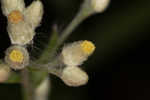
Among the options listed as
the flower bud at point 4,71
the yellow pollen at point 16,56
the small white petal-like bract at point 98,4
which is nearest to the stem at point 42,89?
the small white petal-like bract at point 98,4

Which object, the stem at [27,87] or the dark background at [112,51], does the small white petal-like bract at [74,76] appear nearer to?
the stem at [27,87]

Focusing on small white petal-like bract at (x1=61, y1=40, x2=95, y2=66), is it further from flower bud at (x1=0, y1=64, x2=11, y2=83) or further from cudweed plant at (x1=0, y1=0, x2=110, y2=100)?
flower bud at (x1=0, y1=64, x2=11, y2=83)

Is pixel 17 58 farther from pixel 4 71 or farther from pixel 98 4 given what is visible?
pixel 98 4

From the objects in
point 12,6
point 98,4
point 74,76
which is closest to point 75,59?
point 74,76

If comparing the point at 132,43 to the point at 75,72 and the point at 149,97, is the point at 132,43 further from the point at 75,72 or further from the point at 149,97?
the point at 75,72

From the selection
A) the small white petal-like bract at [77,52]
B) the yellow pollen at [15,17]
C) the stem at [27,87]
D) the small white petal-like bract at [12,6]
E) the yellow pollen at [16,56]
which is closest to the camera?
the yellow pollen at [16,56]

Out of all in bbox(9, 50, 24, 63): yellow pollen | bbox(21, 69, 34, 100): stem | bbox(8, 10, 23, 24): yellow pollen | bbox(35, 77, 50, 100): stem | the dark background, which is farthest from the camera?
the dark background

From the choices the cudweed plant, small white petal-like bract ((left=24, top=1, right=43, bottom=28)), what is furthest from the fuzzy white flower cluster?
small white petal-like bract ((left=24, top=1, right=43, bottom=28))

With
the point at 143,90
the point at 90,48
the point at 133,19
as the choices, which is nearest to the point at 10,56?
the point at 90,48

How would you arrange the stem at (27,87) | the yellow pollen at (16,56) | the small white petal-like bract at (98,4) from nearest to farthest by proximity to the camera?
the yellow pollen at (16,56) → the stem at (27,87) → the small white petal-like bract at (98,4)
